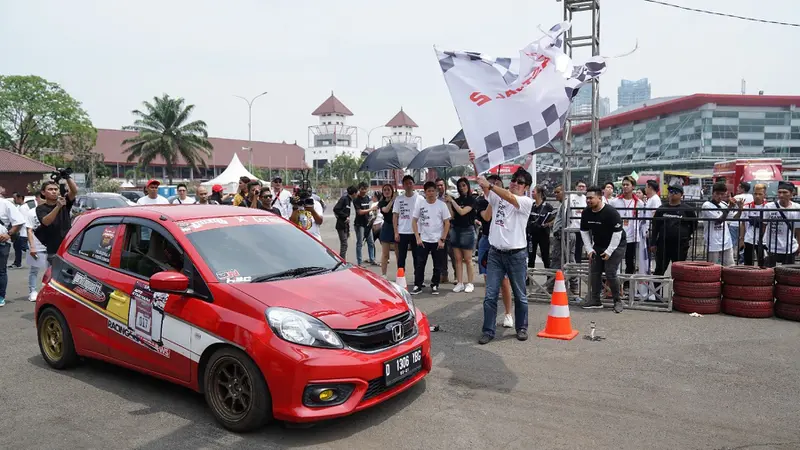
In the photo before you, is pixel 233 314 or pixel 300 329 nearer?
pixel 300 329

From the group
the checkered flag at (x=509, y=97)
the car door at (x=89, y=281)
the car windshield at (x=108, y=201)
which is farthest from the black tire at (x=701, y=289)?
the car windshield at (x=108, y=201)

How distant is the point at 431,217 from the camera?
934 cm

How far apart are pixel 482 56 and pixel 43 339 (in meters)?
5.55

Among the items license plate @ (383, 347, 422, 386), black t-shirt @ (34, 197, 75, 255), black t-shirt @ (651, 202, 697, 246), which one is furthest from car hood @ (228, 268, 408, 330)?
black t-shirt @ (651, 202, 697, 246)

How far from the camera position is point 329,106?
412 ft

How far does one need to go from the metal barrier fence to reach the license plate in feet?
13.8

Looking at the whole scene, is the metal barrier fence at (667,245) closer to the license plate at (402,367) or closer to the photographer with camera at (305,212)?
the photographer with camera at (305,212)

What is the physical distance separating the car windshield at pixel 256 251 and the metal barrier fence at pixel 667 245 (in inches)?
167

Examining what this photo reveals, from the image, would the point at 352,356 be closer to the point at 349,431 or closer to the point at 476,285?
the point at 349,431

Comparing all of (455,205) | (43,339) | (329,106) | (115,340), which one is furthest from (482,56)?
(329,106)

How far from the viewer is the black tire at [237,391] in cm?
400

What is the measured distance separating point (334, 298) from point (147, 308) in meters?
1.56

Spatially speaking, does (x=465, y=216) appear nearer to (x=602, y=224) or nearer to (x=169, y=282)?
(x=602, y=224)

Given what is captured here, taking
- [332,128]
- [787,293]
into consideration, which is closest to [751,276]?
[787,293]
